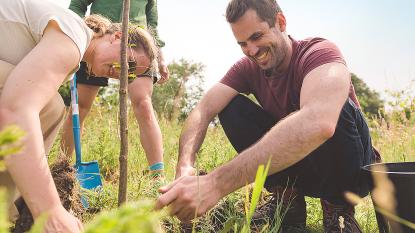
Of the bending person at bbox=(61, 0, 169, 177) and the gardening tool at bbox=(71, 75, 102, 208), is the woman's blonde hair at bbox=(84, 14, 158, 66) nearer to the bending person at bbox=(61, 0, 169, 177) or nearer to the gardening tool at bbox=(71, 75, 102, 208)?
the gardening tool at bbox=(71, 75, 102, 208)

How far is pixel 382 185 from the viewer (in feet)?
5.56

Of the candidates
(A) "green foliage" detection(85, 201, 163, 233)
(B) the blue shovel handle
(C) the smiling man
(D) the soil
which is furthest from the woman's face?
(A) "green foliage" detection(85, 201, 163, 233)

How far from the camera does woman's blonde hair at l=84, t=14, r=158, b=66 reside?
2.01 metres

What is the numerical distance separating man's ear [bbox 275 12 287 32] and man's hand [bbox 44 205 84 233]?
1606mm

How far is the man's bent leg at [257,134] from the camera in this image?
2299 mm

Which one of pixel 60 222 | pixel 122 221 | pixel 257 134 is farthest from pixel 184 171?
pixel 122 221

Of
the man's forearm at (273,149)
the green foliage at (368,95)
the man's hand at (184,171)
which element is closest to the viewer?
the man's forearm at (273,149)

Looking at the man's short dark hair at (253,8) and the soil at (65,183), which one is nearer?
the soil at (65,183)

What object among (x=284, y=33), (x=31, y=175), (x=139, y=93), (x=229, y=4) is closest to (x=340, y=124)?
(x=284, y=33)

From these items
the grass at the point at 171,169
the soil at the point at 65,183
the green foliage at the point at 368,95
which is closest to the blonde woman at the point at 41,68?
the soil at the point at 65,183

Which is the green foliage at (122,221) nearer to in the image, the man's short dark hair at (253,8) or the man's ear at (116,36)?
the man's ear at (116,36)

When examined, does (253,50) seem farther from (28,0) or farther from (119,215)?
(119,215)

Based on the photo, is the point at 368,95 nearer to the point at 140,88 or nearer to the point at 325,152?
the point at 140,88

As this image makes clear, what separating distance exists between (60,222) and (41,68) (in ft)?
1.57
